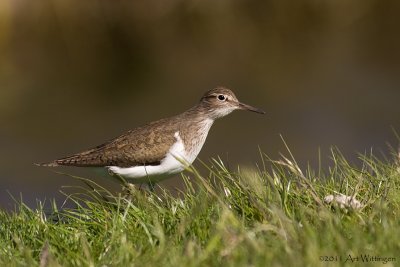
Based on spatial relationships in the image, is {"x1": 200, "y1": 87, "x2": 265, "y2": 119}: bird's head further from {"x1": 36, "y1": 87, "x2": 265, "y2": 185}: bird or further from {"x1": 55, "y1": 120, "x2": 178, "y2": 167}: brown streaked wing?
{"x1": 55, "y1": 120, "x2": 178, "y2": 167}: brown streaked wing

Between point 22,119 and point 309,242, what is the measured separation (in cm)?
1303

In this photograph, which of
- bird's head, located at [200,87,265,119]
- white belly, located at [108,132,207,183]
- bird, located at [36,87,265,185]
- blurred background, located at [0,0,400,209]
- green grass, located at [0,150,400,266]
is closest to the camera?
green grass, located at [0,150,400,266]

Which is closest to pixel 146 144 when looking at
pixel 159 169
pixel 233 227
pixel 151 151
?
pixel 151 151

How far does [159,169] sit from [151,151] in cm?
24

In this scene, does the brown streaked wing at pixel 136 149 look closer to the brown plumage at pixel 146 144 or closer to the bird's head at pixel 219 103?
the brown plumage at pixel 146 144

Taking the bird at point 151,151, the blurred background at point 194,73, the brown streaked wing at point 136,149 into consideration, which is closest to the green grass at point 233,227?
the bird at point 151,151

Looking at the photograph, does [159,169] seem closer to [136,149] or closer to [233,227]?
[136,149]

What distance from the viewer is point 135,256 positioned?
200 inches

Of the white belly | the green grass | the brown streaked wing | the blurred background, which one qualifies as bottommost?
the blurred background

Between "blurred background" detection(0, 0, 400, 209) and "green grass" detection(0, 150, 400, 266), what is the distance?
7234 mm

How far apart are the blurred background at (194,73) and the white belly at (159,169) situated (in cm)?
508

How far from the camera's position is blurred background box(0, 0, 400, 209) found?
15469 millimetres

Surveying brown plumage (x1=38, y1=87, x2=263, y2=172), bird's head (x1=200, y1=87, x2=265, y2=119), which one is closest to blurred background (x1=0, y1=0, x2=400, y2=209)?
bird's head (x1=200, y1=87, x2=265, y2=119)

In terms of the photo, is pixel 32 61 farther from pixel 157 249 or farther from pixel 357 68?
pixel 157 249
